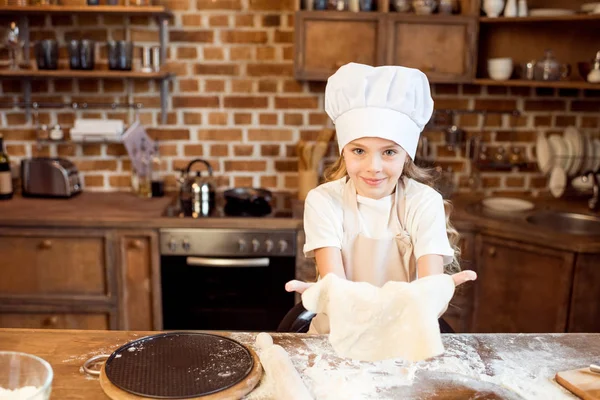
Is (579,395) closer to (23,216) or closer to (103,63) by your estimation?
(23,216)

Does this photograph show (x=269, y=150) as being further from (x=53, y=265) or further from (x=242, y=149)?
(x=53, y=265)

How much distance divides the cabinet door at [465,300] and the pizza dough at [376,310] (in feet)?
5.17

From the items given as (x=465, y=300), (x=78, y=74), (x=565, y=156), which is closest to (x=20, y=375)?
(x=78, y=74)

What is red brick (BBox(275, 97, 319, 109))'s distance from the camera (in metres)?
3.03

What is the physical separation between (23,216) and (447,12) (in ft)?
6.59

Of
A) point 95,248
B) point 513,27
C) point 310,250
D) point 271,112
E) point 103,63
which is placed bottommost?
point 95,248

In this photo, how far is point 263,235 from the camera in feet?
8.44

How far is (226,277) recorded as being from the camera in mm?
2609

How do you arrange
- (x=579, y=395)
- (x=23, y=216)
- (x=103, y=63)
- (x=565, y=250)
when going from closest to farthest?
(x=579, y=395)
(x=565, y=250)
(x=23, y=216)
(x=103, y=63)

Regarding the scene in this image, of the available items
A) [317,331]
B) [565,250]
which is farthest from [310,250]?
[565,250]

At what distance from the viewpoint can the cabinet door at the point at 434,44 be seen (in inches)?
107

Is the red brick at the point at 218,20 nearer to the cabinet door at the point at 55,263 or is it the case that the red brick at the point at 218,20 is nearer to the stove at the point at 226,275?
the stove at the point at 226,275

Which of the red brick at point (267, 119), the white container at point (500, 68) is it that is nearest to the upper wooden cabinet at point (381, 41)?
the white container at point (500, 68)

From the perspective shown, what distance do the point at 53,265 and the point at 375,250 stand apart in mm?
1565
